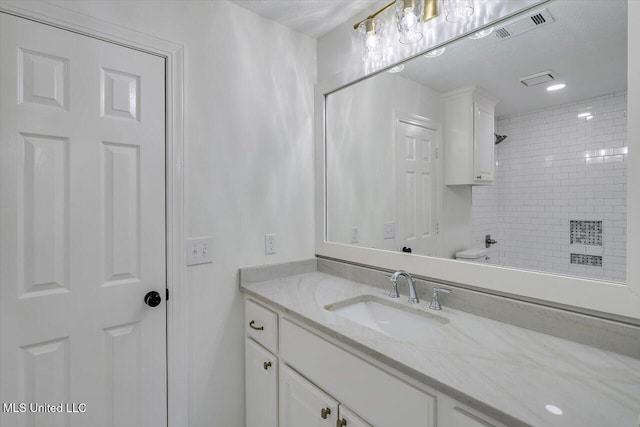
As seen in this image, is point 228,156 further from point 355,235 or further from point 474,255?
point 474,255

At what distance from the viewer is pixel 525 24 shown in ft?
3.64

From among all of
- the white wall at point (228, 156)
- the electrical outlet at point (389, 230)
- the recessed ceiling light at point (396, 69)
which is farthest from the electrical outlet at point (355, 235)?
the recessed ceiling light at point (396, 69)

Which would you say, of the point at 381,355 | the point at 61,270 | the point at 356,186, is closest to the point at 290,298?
the point at 381,355

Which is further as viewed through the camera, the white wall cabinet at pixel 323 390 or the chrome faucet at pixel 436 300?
the chrome faucet at pixel 436 300

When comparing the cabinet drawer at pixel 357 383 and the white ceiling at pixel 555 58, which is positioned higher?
the white ceiling at pixel 555 58

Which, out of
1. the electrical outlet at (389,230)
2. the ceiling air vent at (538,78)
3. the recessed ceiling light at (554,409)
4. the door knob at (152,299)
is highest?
the ceiling air vent at (538,78)

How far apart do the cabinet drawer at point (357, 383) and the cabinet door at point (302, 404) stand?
3 centimetres

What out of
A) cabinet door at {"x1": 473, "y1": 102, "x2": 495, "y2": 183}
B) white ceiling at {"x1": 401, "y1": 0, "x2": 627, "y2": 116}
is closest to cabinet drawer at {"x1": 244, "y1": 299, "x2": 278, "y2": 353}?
cabinet door at {"x1": 473, "y1": 102, "x2": 495, "y2": 183}

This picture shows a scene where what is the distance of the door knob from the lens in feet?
4.56

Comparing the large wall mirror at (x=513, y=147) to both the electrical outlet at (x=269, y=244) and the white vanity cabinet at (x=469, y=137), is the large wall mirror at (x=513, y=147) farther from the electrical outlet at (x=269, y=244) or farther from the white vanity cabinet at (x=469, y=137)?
the electrical outlet at (x=269, y=244)

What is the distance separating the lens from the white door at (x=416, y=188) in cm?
146

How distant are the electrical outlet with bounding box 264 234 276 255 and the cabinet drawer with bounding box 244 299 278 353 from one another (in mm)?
291

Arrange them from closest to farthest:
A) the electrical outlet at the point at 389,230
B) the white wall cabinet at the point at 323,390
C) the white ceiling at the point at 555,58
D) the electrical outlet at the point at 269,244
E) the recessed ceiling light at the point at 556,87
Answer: the white wall cabinet at the point at 323,390
the white ceiling at the point at 555,58
the recessed ceiling light at the point at 556,87
the electrical outlet at the point at 389,230
the electrical outlet at the point at 269,244

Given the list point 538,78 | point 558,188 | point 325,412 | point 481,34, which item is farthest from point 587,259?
point 325,412
